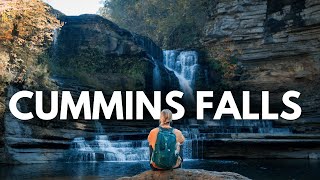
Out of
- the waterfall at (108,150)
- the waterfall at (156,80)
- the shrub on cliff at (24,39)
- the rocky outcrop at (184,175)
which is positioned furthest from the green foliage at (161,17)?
the rocky outcrop at (184,175)

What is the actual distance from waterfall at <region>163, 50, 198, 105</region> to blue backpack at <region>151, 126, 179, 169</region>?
2259cm

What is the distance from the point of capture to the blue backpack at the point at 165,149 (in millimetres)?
5039

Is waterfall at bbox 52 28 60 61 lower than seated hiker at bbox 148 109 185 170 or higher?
higher

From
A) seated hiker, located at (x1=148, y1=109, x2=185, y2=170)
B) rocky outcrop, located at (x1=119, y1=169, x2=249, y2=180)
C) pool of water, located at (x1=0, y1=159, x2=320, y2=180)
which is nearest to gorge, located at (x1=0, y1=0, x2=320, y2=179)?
pool of water, located at (x1=0, y1=159, x2=320, y2=180)

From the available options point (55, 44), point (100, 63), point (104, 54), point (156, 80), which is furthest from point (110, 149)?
point (55, 44)

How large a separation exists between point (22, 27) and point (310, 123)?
1868 cm

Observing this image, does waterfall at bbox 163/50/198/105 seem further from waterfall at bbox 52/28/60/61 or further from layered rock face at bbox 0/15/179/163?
waterfall at bbox 52/28/60/61

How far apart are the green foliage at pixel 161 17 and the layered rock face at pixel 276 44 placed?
23.1 ft

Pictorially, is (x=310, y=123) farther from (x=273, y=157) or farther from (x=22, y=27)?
(x=22, y=27)

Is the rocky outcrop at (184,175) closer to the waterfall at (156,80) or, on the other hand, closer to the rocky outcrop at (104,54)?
the rocky outcrop at (104,54)

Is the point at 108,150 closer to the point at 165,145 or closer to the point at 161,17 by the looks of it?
the point at 165,145

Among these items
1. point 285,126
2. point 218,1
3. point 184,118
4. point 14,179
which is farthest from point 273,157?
point 218,1

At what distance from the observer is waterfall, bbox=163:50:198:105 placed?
27.8 meters

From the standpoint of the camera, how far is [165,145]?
16.5 feet
